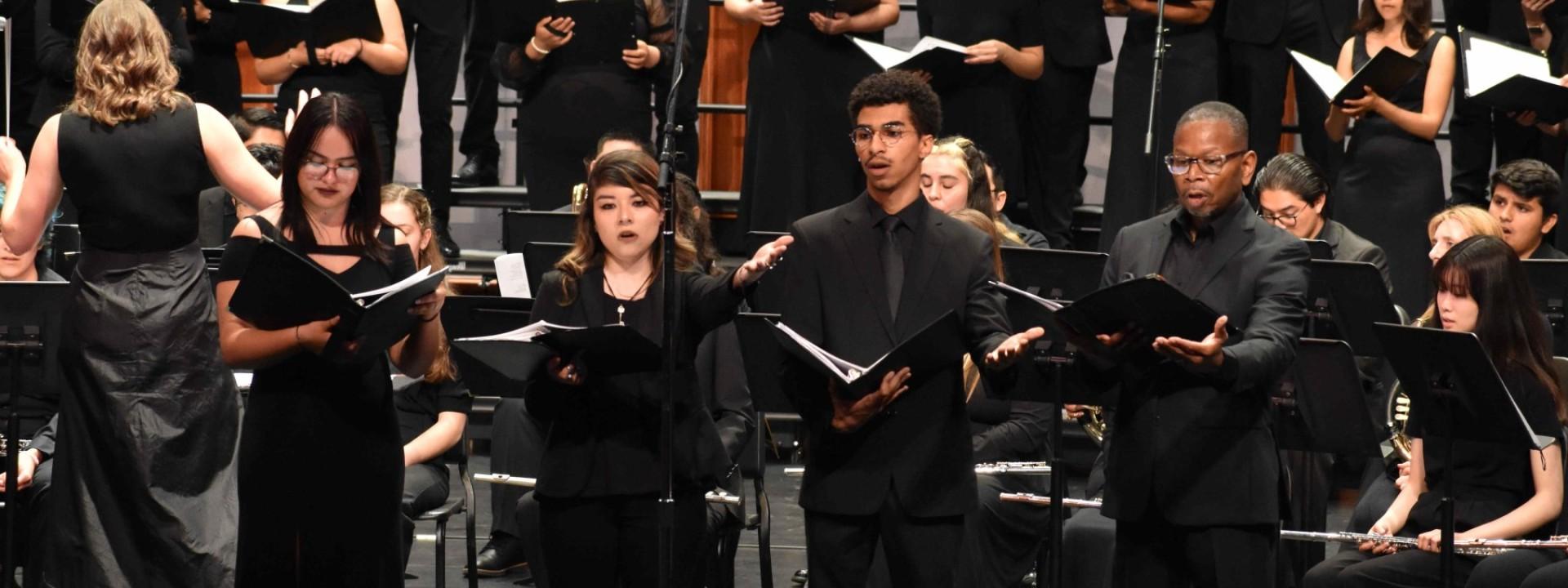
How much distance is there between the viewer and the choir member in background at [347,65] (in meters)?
6.90

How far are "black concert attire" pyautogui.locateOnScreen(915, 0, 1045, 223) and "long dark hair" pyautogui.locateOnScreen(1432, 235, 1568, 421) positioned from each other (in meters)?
2.66

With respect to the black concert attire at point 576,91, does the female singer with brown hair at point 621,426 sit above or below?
below

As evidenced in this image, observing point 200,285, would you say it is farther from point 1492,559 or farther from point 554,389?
point 1492,559

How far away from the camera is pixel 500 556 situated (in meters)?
5.81

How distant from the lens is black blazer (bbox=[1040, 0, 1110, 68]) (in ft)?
23.7

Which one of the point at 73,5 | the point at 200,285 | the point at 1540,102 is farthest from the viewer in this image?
the point at 73,5

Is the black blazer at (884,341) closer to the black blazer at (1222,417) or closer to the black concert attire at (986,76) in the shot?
the black blazer at (1222,417)

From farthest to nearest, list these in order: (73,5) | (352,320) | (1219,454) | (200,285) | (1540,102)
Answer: (73,5)
(1540,102)
(200,285)
(1219,454)
(352,320)

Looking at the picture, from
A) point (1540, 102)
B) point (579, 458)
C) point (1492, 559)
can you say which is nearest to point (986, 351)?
point (579, 458)

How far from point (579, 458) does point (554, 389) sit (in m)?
0.16

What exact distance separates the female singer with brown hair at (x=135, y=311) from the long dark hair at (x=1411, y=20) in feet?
13.8

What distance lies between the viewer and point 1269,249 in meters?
4.01

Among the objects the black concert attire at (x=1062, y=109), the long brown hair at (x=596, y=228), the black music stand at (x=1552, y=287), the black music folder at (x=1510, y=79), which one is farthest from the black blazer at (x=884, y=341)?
the black concert attire at (x=1062, y=109)

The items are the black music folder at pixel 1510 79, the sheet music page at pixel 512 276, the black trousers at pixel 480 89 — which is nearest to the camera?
the sheet music page at pixel 512 276
